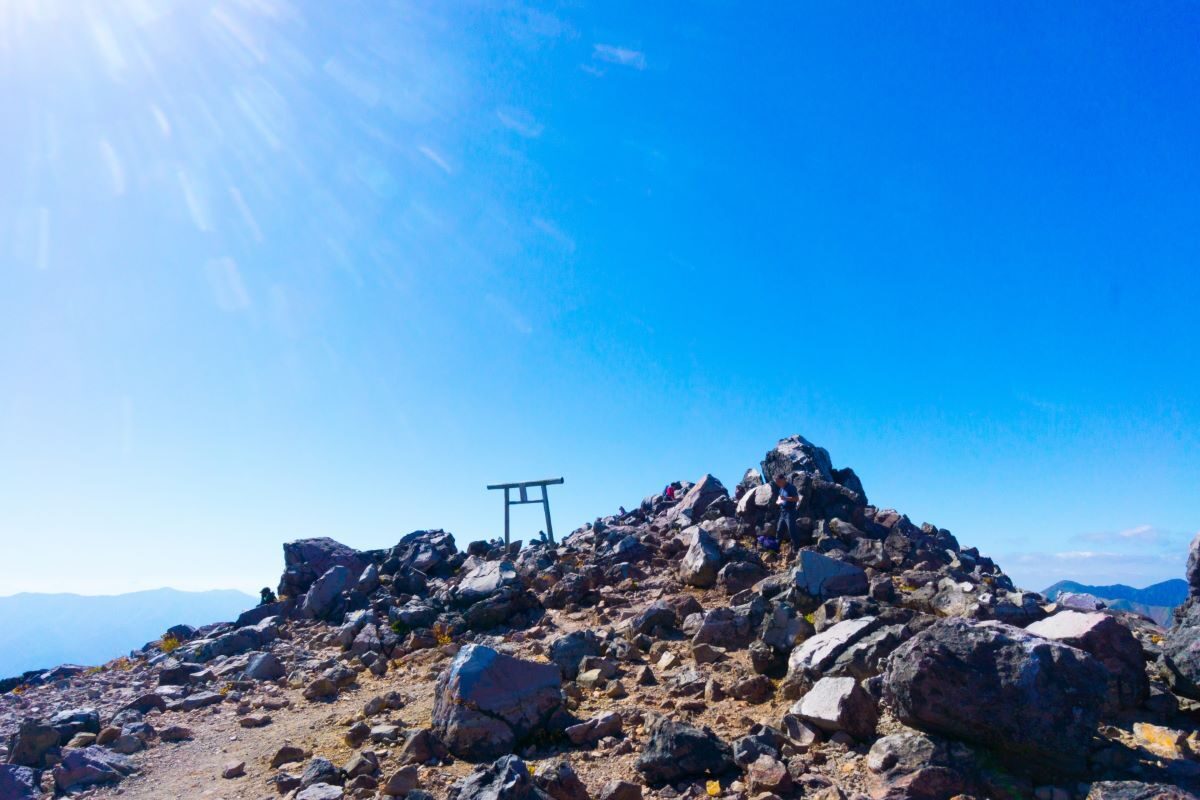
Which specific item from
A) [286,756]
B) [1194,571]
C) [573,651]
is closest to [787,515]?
[573,651]

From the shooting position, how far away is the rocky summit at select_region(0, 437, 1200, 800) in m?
6.22

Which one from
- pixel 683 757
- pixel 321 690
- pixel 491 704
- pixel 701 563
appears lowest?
pixel 683 757

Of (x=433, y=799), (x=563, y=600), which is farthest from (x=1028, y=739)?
(x=563, y=600)

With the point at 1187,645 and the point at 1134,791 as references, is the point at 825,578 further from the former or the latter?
the point at 1134,791

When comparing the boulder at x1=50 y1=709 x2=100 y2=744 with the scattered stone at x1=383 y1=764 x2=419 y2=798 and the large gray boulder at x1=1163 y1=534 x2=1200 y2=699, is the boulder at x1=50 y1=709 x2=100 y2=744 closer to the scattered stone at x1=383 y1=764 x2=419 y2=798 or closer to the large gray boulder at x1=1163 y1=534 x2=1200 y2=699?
the scattered stone at x1=383 y1=764 x2=419 y2=798

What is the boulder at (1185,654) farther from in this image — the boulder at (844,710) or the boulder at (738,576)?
the boulder at (738,576)

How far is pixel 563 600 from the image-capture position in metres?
16.5

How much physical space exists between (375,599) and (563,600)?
6.67m

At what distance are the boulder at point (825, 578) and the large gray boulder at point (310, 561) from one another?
621 inches

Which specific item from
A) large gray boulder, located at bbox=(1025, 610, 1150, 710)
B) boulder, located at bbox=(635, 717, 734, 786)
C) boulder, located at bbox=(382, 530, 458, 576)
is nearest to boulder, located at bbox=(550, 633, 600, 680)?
boulder, located at bbox=(635, 717, 734, 786)

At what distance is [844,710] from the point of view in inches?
280

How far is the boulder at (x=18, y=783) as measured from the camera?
8.99 metres

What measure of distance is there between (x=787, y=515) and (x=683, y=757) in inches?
425

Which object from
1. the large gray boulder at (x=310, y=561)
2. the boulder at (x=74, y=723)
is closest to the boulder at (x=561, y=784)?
the boulder at (x=74, y=723)
